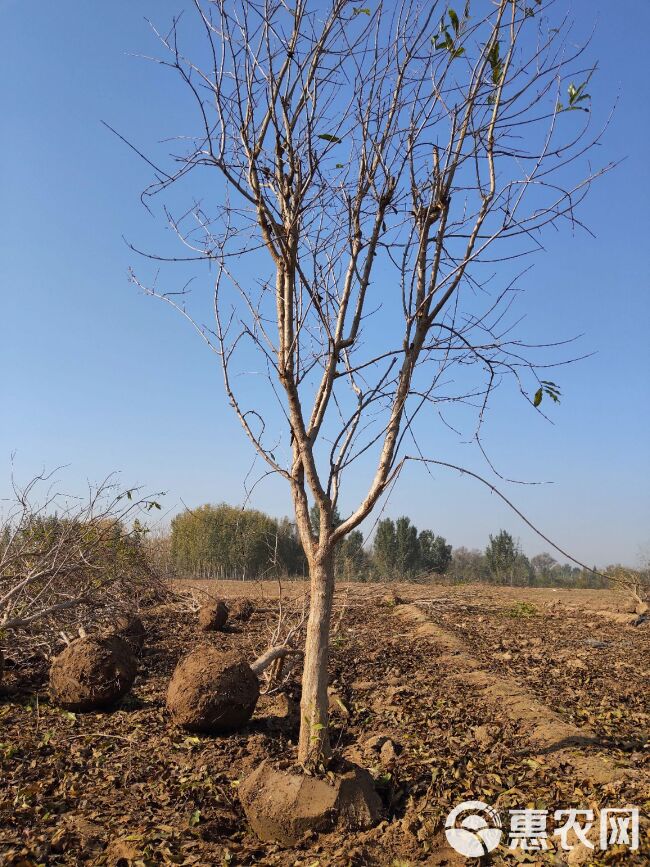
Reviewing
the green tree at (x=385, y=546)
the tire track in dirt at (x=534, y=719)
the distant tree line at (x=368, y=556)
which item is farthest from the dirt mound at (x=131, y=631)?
the green tree at (x=385, y=546)

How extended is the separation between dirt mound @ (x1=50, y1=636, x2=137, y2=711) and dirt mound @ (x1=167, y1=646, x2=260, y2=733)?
729mm

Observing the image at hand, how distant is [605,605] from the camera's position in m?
13.1

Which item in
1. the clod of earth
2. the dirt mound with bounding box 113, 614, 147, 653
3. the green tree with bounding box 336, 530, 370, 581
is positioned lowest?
the clod of earth

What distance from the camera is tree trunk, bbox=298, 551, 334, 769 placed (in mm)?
3521

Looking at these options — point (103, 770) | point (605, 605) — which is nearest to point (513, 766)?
point (103, 770)

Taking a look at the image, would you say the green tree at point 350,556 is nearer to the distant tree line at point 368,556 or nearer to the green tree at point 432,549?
the distant tree line at point 368,556

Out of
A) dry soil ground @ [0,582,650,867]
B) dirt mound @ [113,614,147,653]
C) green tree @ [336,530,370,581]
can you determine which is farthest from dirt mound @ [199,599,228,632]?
green tree @ [336,530,370,581]

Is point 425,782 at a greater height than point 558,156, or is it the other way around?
point 558,156

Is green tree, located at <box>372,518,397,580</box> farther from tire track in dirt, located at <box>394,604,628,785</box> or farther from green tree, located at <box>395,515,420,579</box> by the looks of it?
tire track in dirt, located at <box>394,604,628,785</box>

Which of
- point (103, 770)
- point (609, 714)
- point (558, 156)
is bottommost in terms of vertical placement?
point (103, 770)

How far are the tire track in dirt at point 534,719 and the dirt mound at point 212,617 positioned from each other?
2.89m

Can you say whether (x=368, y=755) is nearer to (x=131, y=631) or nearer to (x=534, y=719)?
(x=534, y=719)

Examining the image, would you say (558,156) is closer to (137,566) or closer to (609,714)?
(609,714)

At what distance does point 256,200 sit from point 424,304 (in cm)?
116
